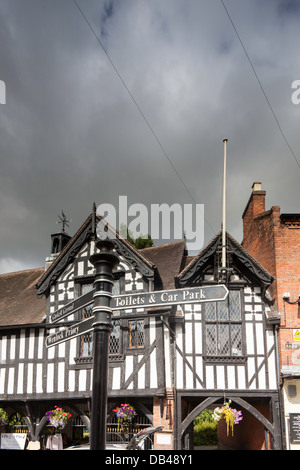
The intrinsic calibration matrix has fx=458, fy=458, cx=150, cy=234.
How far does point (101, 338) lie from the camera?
486 cm

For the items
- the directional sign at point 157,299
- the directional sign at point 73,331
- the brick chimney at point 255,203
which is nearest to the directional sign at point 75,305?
the directional sign at point 157,299

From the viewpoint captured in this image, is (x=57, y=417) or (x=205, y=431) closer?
(x=57, y=417)

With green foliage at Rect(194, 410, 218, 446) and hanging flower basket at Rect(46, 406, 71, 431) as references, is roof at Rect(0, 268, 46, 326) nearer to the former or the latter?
hanging flower basket at Rect(46, 406, 71, 431)

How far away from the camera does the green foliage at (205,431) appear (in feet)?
78.9

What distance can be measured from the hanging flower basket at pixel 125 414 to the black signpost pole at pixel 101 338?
9230mm

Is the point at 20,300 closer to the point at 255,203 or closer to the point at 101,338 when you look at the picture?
the point at 255,203

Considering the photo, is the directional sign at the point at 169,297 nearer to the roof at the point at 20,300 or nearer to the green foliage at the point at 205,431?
the roof at the point at 20,300

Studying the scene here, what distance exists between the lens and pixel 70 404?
14.3 m

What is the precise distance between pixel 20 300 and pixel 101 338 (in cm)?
1327

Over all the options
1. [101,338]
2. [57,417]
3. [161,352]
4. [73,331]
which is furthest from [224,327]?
[101,338]

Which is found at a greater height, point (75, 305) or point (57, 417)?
point (75, 305)

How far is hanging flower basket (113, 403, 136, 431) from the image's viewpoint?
1328 cm
